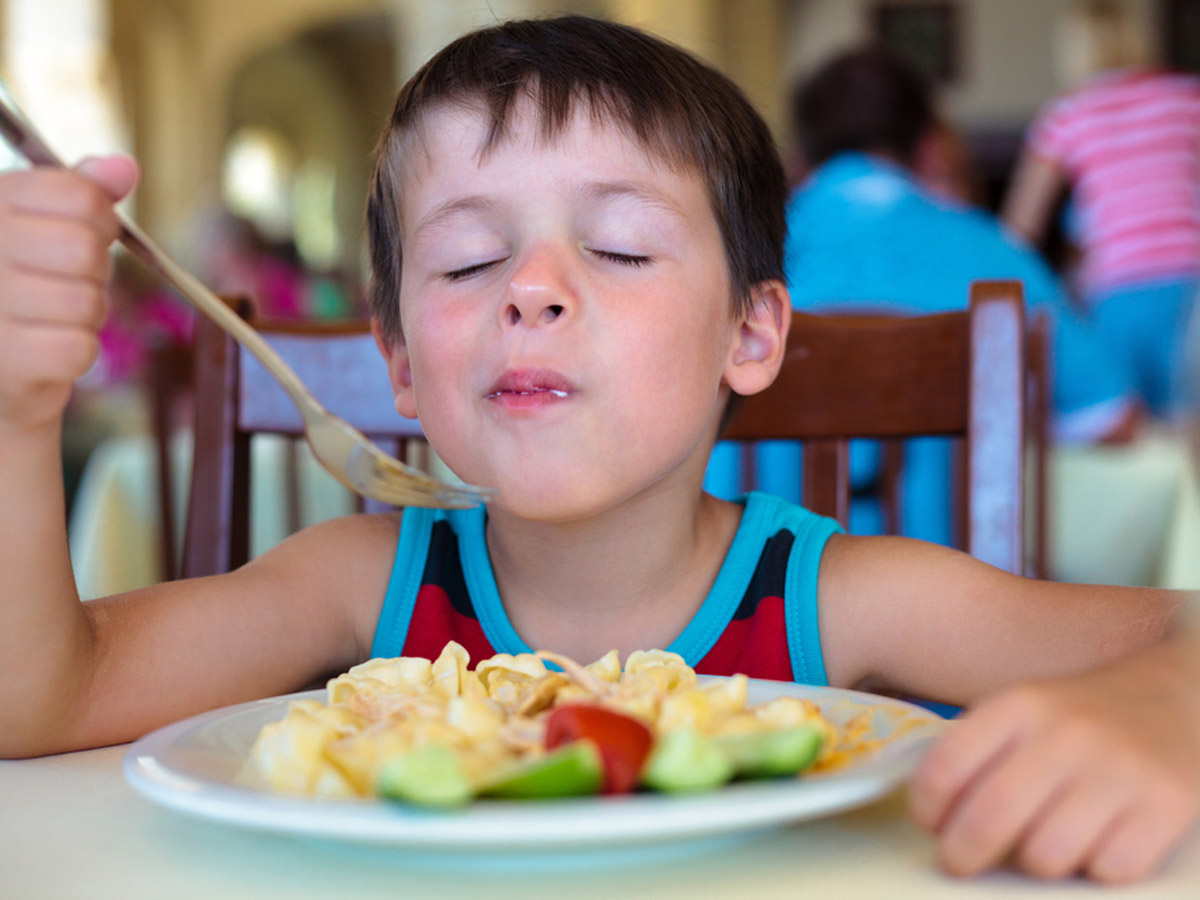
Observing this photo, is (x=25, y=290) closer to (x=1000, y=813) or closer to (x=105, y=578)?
(x=1000, y=813)

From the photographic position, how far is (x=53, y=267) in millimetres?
518

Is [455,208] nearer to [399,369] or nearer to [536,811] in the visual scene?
[399,369]

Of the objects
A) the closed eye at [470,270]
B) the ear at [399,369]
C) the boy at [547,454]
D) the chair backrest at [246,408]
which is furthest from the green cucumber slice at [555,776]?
the chair backrest at [246,408]

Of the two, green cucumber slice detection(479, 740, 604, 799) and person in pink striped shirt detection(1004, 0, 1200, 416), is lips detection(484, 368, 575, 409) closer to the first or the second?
green cucumber slice detection(479, 740, 604, 799)

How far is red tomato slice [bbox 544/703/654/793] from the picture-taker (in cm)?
39

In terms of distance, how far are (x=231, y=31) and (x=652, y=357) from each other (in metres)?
10.2

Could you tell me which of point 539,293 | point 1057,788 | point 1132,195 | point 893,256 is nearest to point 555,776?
point 1057,788

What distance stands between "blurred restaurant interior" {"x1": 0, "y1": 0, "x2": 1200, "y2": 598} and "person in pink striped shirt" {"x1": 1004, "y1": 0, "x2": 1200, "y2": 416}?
253mm

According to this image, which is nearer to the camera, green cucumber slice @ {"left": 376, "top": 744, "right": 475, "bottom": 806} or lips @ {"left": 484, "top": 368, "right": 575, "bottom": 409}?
green cucumber slice @ {"left": 376, "top": 744, "right": 475, "bottom": 806}

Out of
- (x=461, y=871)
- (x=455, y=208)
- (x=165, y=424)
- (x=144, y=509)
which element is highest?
(x=455, y=208)

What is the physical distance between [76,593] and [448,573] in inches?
13.2

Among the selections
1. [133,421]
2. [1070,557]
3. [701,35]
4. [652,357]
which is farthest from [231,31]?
[652,357]

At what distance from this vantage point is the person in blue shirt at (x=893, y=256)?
1780mm

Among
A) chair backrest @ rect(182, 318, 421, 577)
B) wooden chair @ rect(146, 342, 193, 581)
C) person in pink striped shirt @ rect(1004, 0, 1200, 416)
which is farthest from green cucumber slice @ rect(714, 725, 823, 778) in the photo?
person in pink striped shirt @ rect(1004, 0, 1200, 416)
